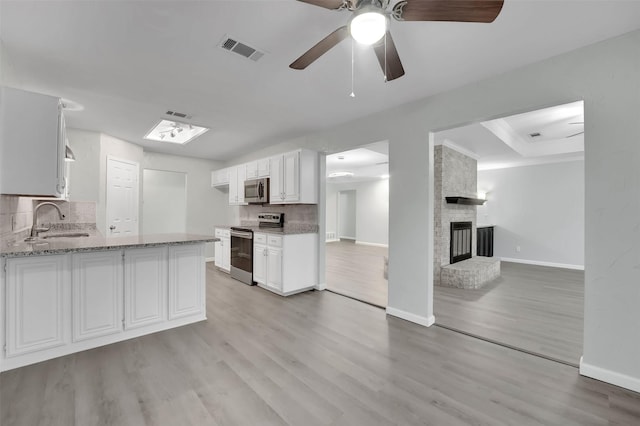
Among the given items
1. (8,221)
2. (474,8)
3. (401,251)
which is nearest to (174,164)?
(8,221)

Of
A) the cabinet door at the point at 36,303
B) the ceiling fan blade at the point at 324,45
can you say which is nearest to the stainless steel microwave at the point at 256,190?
the cabinet door at the point at 36,303

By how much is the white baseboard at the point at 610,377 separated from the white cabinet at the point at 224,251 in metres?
5.01

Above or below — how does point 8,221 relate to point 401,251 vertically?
above

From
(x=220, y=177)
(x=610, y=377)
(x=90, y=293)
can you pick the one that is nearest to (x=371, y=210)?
(x=220, y=177)

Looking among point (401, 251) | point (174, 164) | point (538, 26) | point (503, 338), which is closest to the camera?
point (538, 26)

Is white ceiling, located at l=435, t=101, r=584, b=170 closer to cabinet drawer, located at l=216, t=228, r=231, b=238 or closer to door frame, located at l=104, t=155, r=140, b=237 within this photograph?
cabinet drawer, located at l=216, t=228, r=231, b=238

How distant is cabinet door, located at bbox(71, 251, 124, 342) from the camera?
2420 millimetres

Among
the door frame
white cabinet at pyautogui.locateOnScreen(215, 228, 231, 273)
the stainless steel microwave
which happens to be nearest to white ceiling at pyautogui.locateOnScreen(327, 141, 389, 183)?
the stainless steel microwave

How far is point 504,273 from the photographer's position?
5648 mm

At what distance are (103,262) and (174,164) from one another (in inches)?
169

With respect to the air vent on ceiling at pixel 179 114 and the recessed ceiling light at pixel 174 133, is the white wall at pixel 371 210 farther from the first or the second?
the air vent on ceiling at pixel 179 114

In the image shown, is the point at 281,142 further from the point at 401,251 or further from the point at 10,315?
the point at 10,315

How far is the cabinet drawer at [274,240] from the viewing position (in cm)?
411

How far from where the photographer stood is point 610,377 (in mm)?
2029
